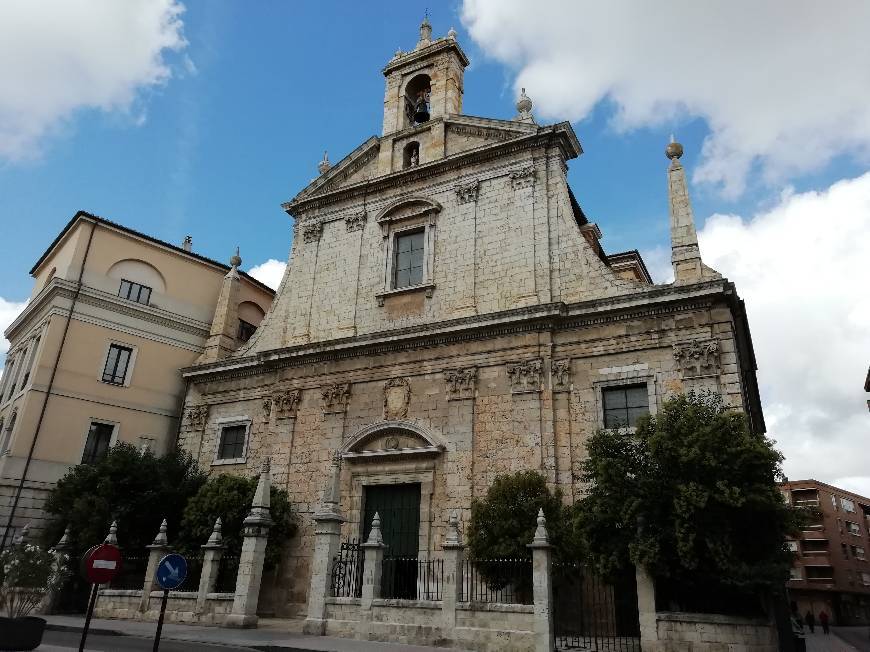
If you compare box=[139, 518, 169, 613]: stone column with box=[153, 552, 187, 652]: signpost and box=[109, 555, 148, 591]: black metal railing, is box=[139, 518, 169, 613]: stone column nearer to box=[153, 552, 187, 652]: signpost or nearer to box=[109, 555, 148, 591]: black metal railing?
box=[109, 555, 148, 591]: black metal railing

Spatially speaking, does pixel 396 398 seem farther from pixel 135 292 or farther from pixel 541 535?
pixel 135 292

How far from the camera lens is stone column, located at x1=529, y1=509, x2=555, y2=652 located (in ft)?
35.1

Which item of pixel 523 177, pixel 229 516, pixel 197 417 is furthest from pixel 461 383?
pixel 197 417

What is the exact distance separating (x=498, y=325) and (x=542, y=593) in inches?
290

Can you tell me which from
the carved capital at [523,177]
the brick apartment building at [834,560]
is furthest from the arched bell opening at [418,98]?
the brick apartment building at [834,560]

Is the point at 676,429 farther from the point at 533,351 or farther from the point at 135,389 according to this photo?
the point at 135,389

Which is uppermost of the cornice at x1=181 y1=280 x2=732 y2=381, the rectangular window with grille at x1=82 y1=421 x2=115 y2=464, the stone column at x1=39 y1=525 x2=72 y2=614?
the cornice at x1=181 y1=280 x2=732 y2=381

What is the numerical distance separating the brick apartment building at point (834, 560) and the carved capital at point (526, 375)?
45.2 meters

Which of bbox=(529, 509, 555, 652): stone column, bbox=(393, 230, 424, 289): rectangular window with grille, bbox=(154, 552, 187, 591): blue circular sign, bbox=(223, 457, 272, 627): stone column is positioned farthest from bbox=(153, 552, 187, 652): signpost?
bbox=(393, 230, 424, 289): rectangular window with grille

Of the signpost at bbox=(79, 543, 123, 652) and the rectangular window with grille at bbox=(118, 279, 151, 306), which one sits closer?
the signpost at bbox=(79, 543, 123, 652)

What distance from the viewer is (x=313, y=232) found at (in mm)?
21906

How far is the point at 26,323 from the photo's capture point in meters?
23.1

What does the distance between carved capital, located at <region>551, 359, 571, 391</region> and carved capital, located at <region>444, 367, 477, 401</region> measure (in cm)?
205

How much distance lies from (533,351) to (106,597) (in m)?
12.1
